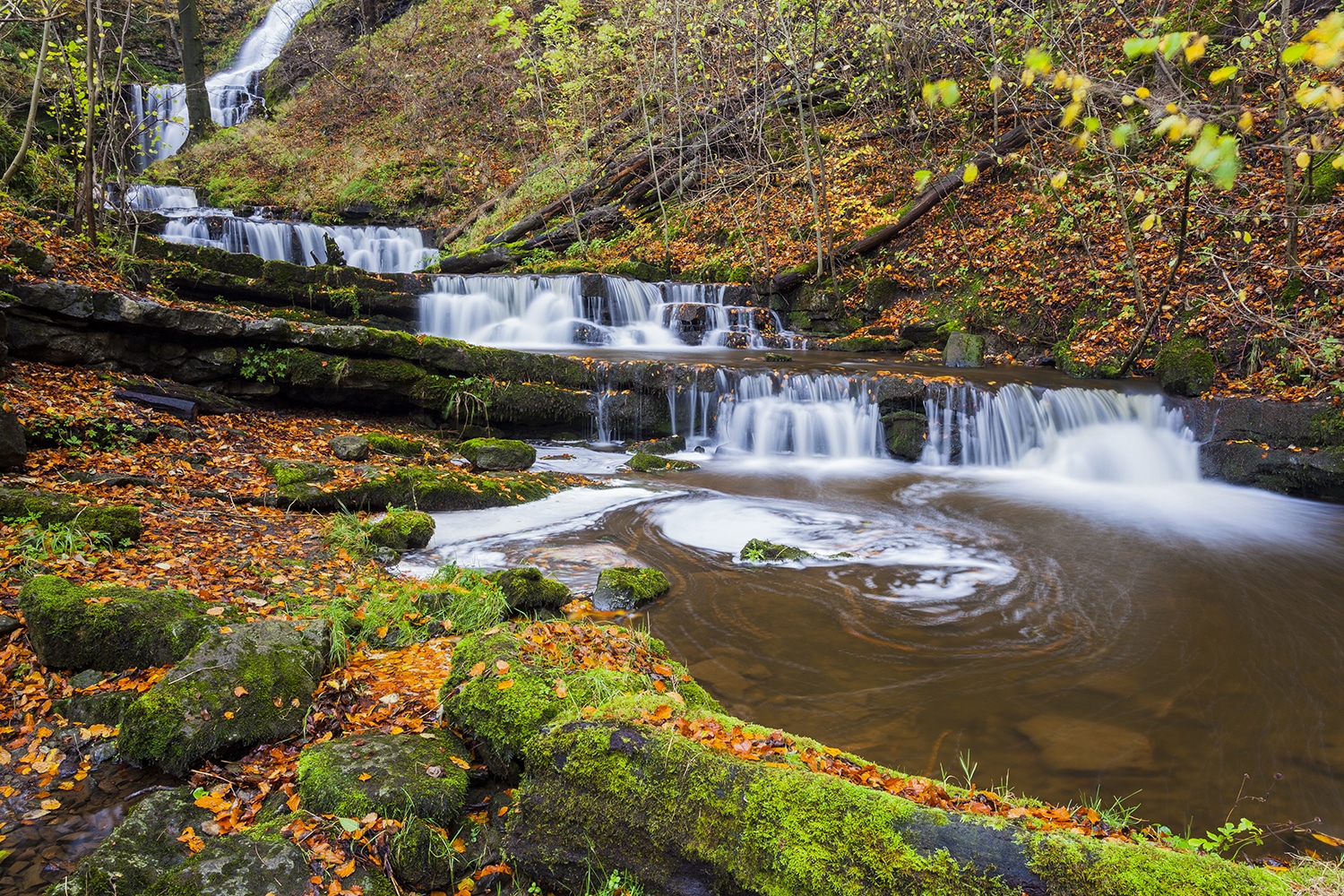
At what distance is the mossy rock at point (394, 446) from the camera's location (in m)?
8.80

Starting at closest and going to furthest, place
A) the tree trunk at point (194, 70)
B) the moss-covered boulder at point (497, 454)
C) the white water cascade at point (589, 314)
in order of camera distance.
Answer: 1. the moss-covered boulder at point (497, 454)
2. the white water cascade at point (589, 314)
3. the tree trunk at point (194, 70)

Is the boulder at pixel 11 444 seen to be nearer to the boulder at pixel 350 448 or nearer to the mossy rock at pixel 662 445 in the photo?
the boulder at pixel 350 448

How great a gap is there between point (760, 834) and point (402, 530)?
514cm

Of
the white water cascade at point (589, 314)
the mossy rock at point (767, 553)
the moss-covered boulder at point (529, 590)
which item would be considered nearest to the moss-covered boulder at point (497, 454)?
the mossy rock at point (767, 553)

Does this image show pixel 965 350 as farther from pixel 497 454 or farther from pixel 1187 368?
pixel 497 454

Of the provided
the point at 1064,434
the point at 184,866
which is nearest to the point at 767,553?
the point at 184,866

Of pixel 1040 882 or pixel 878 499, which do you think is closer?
pixel 1040 882

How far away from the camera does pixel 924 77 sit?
1577 cm

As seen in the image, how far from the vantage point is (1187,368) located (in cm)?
1027

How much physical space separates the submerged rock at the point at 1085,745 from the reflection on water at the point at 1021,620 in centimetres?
1

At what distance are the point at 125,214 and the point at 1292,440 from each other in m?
17.6

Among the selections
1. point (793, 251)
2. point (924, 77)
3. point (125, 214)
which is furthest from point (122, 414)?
point (924, 77)

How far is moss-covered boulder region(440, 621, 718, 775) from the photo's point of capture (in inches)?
114

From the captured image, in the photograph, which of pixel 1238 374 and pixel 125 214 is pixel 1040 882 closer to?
pixel 1238 374
